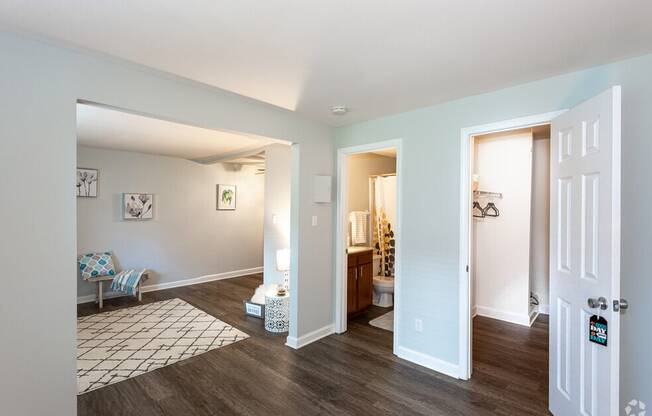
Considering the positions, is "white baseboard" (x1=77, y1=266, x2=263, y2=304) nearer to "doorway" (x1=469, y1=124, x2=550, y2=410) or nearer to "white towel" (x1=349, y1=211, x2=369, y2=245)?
"white towel" (x1=349, y1=211, x2=369, y2=245)

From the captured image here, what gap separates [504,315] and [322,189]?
9.54 feet

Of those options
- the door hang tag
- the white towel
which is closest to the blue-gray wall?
the door hang tag

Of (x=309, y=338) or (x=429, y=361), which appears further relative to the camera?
(x=309, y=338)

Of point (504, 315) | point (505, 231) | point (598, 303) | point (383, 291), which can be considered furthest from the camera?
point (383, 291)

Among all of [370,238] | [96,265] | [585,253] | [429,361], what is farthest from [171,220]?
[585,253]

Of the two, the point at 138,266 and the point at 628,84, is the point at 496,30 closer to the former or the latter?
the point at 628,84

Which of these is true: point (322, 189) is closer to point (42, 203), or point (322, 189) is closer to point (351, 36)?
point (351, 36)

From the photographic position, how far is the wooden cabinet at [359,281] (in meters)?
4.15

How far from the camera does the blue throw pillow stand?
4695mm

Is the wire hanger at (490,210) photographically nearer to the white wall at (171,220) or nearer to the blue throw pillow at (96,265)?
the white wall at (171,220)

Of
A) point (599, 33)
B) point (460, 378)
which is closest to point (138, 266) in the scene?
point (460, 378)

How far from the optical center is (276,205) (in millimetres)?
4430

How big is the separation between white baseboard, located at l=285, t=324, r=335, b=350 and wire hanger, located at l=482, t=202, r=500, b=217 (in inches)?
102

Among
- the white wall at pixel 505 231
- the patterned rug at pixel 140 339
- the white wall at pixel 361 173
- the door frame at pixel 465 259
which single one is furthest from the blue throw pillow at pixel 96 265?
the white wall at pixel 505 231
